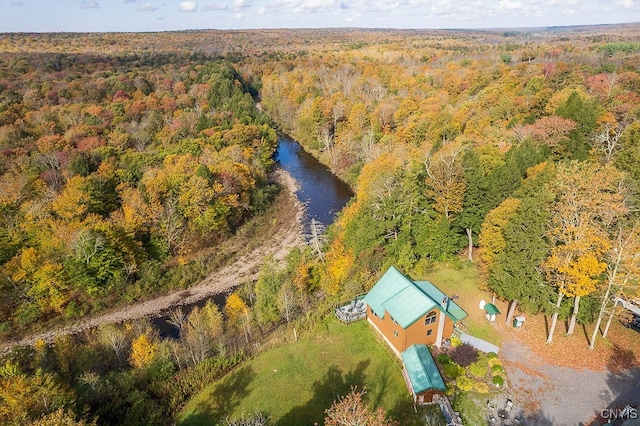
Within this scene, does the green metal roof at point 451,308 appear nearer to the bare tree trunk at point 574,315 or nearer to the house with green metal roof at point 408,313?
the house with green metal roof at point 408,313

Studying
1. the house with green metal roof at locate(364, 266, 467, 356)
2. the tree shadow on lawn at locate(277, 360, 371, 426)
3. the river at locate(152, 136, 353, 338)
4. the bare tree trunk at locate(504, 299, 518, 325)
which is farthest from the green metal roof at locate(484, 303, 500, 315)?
the river at locate(152, 136, 353, 338)

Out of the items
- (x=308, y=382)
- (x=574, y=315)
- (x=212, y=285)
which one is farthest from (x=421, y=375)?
(x=212, y=285)

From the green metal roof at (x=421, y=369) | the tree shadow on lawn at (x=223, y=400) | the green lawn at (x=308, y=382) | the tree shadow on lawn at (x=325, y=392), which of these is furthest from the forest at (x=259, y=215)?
the green metal roof at (x=421, y=369)

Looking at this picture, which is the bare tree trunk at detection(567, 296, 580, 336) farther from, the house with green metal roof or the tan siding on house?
the tan siding on house

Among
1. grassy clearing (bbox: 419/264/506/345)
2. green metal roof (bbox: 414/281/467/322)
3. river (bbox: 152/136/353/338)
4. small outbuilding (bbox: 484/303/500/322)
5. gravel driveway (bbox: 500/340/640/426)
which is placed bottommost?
river (bbox: 152/136/353/338)

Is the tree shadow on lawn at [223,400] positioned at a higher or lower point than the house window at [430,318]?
lower

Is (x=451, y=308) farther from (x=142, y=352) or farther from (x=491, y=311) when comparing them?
(x=142, y=352)
